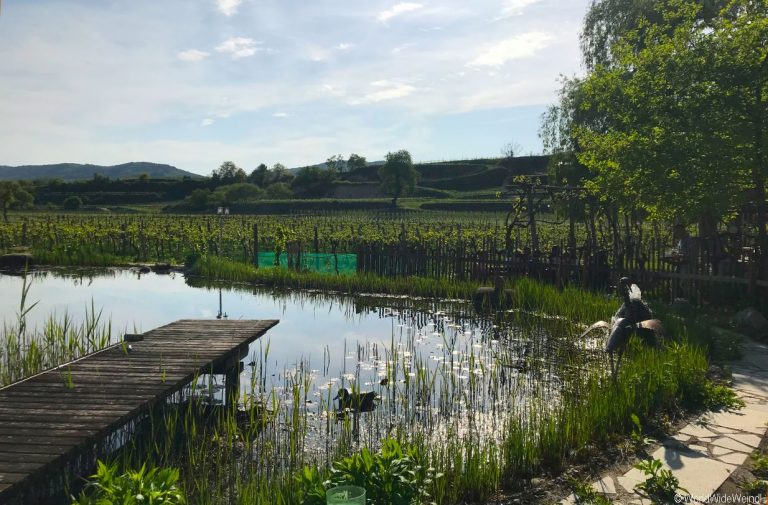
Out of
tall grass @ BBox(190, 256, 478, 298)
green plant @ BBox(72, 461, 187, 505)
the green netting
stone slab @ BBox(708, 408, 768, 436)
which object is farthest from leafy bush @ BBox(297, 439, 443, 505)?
the green netting

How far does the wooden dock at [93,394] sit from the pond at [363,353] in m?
0.59

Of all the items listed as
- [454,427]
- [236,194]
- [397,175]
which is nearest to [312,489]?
[454,427]

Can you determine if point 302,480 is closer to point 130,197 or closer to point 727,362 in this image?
point 727,362

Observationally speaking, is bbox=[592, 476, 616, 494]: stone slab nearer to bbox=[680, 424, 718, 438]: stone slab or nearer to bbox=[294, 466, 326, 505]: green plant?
bbox=[680, 424, 718, 438]: stone slab

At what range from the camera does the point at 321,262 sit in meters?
20.5

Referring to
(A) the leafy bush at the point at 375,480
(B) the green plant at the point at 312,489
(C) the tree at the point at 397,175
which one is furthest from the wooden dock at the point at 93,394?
→ (C) the tree at the point at 397,175

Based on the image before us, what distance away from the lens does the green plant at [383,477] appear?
3.40 meters

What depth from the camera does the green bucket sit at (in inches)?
117

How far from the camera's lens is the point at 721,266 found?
11438mm

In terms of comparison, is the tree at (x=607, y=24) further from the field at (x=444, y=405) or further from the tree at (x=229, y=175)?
the tree at (x=229, y=175)

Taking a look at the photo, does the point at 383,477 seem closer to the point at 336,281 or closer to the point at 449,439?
the point at 449,439

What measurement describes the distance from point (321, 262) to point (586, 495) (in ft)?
55.2

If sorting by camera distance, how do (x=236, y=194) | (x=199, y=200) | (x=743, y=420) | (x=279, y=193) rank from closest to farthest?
(x=743, y=420)
(x=199, y=200)
(x=236, y=194)
(x=279, y=193)

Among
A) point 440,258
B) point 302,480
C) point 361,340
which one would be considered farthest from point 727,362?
point 440,258
